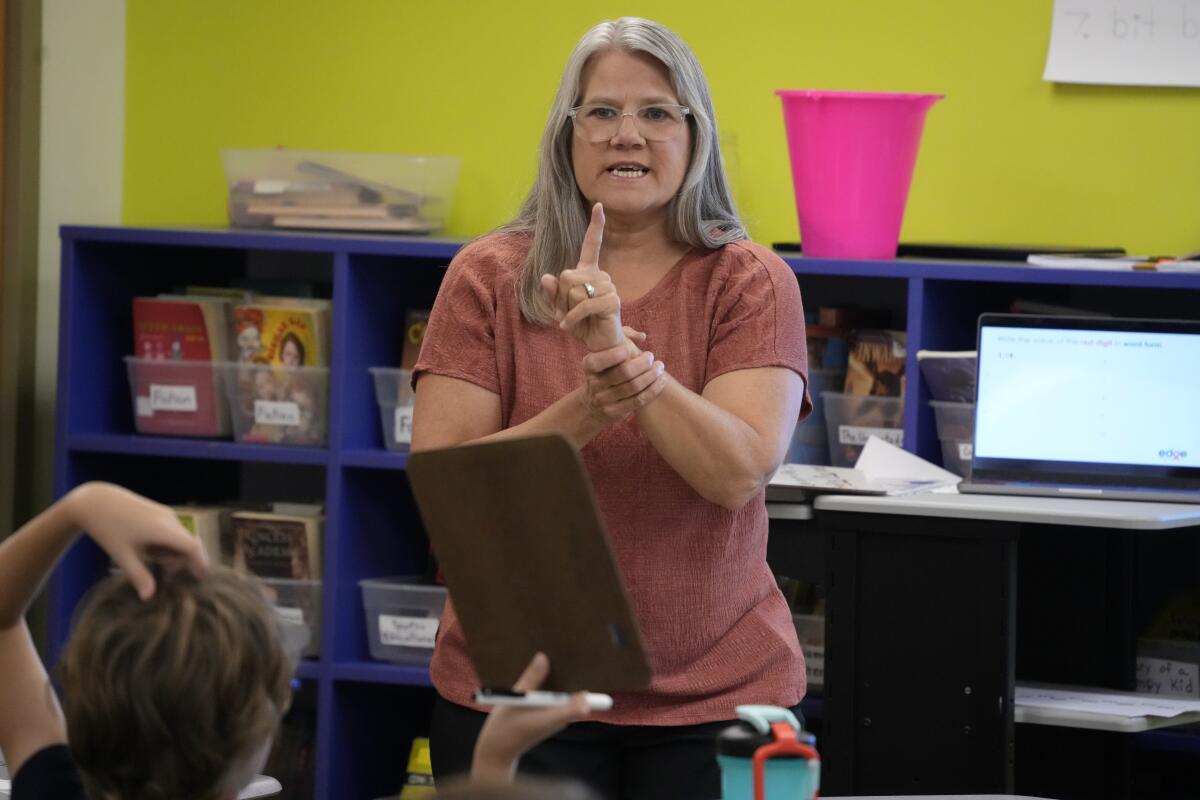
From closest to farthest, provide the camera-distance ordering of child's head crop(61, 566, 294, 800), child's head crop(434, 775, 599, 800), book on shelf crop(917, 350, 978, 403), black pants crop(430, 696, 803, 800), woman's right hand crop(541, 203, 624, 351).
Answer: child's head crop(434, 775, 599, 800) < child's head crop(61, 566, 294, 800) < woman's right hand crop(541, 203, 624, 351) < black pants crop(430, 696, 803, 800) < book on shelf crop(917, 350, 978, 403)

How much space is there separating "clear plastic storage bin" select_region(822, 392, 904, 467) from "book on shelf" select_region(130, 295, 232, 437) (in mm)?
1104

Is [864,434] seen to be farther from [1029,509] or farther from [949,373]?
[1029,509]

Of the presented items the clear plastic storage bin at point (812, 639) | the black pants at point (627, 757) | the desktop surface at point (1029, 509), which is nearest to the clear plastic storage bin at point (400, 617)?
the clear plastic storage bin at point (812, 639)

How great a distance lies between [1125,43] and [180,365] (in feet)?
5.85

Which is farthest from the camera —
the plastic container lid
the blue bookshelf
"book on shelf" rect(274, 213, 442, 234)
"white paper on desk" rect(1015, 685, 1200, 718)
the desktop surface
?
"book on shelf" rect(274, 213, 442, 234)

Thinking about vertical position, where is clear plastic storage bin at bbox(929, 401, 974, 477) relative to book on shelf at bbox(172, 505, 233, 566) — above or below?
above

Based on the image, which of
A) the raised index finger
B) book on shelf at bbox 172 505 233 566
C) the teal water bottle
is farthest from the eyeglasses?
book on shelf at bbox 172 505 233 566

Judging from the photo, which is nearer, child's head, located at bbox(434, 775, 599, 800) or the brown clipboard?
child's head, located at bbox(434, 775, 599, 800)

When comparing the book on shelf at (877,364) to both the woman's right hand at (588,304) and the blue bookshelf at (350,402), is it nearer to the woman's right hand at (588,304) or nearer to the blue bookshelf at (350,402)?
the blue bookshelf at (350,402)

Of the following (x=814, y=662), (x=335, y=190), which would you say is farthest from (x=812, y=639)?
(x=335, y=190)

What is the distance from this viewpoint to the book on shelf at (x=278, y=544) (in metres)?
2.99

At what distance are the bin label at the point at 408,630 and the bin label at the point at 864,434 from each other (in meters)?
0.78

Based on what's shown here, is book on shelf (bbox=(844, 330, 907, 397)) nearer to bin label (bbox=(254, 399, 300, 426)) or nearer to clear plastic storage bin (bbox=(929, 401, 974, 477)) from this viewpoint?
clear plastic storage bin (bbox=(929, 401, 974, 477))

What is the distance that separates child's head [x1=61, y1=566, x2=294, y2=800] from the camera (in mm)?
1066
